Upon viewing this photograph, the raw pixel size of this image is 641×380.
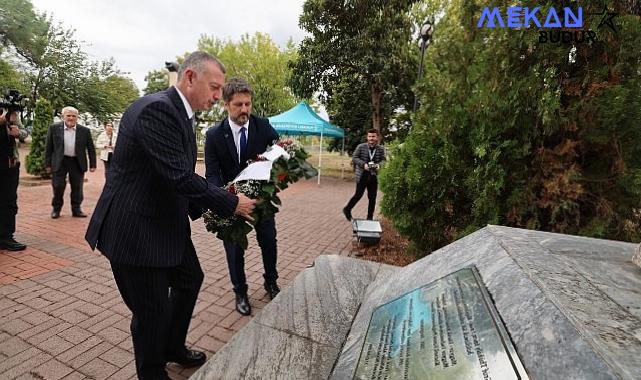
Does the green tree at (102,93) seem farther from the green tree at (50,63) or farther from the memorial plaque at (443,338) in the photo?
the memorial plaque at (443,338)

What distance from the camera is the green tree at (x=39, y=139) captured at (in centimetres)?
968

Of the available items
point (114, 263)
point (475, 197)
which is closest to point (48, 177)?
point (114, 263)

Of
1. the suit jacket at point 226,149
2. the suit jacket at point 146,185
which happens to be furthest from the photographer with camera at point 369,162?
the suit jacket at point 146,185

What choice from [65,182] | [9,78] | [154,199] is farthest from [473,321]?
[9,78]

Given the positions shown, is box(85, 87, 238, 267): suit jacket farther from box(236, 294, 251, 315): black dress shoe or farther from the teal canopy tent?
the teal canopy tent

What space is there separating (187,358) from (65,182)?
5314 mm

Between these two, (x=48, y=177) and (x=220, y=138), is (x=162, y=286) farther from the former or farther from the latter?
(x=48, y=177)

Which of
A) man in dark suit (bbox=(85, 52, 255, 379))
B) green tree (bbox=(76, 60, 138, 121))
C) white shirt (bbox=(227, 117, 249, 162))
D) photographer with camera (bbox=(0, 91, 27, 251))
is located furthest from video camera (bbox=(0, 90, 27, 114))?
green tree (bbox=(76, 60, 138, 121))

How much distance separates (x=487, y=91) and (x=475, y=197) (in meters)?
0.96

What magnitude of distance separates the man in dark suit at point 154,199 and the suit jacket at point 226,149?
97 centimetres

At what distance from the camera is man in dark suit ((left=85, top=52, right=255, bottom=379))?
174 cm

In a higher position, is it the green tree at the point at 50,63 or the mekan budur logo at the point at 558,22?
the green tree at the point at 50,63

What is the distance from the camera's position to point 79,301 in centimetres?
A: 329

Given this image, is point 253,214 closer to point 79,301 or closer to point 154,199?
point 154,199
